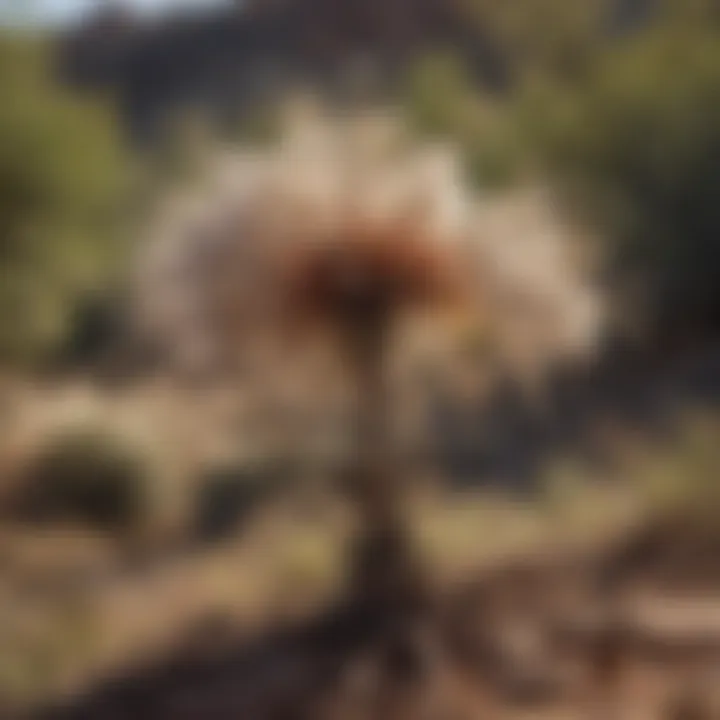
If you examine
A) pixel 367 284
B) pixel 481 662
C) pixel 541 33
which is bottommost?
pixel 481 662

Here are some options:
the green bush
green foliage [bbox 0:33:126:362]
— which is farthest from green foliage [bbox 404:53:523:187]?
the green bush

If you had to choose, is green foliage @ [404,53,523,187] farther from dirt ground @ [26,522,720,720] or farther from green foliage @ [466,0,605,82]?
dirt ground @ [26,522,720,720]

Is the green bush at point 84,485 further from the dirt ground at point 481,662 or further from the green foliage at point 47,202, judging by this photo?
the dirt ground at point 481,662

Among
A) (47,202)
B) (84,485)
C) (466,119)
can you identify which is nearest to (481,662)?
(84,485)

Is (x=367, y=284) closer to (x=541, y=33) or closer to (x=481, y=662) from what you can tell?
(x=481, y=662)

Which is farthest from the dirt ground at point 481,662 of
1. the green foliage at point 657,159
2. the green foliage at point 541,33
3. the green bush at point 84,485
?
the green foliage at point 541,33

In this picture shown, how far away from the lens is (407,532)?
77.4 inches

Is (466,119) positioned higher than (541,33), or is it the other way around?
(541,33)

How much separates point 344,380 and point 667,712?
0.54 meters

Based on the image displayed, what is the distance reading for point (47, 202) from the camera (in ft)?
7.07

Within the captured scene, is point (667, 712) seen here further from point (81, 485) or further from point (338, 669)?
point (81, 485)

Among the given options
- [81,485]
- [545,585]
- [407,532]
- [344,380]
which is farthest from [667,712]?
[81,485]

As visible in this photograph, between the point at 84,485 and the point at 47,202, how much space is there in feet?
1.27

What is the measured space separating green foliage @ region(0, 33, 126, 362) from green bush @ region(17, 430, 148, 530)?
134 mm
